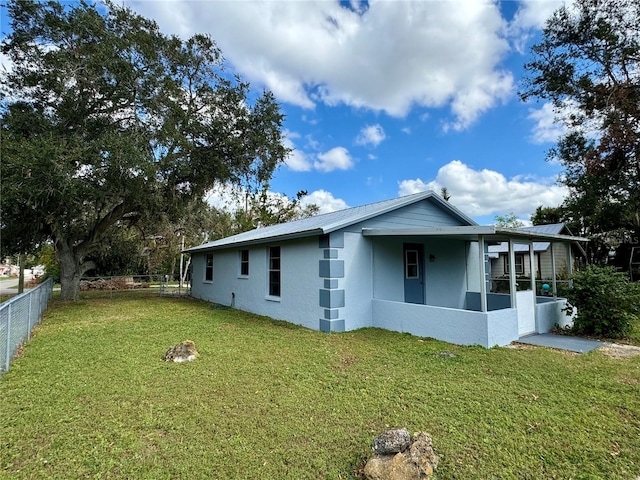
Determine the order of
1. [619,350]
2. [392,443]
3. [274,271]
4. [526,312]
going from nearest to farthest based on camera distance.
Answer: [392,443]
[619,350]
[526,312]
[274,271]

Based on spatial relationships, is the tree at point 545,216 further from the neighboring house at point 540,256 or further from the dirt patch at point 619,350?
the dirt patch at point 619,350

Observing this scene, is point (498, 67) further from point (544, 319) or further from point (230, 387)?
point (230, 387)

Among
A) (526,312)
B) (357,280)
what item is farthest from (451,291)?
(357,280)

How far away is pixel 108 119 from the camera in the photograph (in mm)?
11500

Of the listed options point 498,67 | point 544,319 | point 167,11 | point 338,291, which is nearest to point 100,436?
point 338,291

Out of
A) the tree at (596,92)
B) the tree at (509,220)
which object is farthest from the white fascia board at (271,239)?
the tree at (509,220)

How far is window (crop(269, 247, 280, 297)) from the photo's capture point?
9.59 metres

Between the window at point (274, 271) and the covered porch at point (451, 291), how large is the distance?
2848mm

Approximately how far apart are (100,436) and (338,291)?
5.16 m

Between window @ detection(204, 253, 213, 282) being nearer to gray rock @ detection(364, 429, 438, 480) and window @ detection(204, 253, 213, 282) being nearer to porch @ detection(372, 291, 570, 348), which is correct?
porch @ detection(372, 291, 570, 348)

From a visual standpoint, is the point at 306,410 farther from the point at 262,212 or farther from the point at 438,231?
the point at 262,212

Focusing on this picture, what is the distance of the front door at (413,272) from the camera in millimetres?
9086

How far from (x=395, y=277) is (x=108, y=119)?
36.0 ft

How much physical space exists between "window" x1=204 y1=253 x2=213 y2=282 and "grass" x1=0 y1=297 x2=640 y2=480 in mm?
8093
